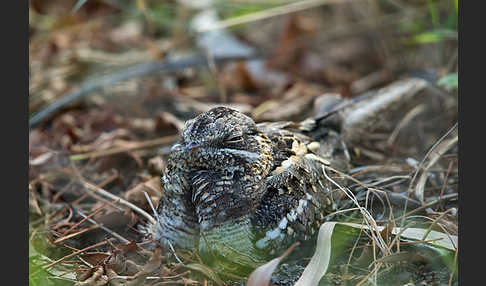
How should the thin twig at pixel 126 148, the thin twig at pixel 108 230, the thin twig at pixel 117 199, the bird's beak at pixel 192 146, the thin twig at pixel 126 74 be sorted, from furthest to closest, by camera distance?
the thin twig at pixel 126 74, the thin twig at pixel 126 148, the thin twig at pixel 117 199, the thin twig at pixel 108 230, the bird's beak at pixel 192 146

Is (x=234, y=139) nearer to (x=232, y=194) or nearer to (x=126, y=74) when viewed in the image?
(x=232, y=194)

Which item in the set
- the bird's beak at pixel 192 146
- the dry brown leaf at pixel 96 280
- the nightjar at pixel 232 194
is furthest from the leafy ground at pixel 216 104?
the bird's beak at pixel 192 146

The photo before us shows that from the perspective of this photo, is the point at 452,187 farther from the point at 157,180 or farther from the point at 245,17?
the point at 245,17

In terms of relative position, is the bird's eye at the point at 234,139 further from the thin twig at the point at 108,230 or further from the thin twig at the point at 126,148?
the thin twig at the point at 126,148

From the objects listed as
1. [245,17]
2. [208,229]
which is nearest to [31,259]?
[208,229]

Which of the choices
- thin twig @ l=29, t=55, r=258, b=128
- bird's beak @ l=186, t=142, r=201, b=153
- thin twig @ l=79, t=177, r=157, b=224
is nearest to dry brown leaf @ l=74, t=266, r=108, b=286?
thin twig @ l=79, t=177, r=157, b=224

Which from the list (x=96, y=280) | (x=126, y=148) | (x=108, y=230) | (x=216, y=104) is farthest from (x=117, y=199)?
(x=216, y=104)
